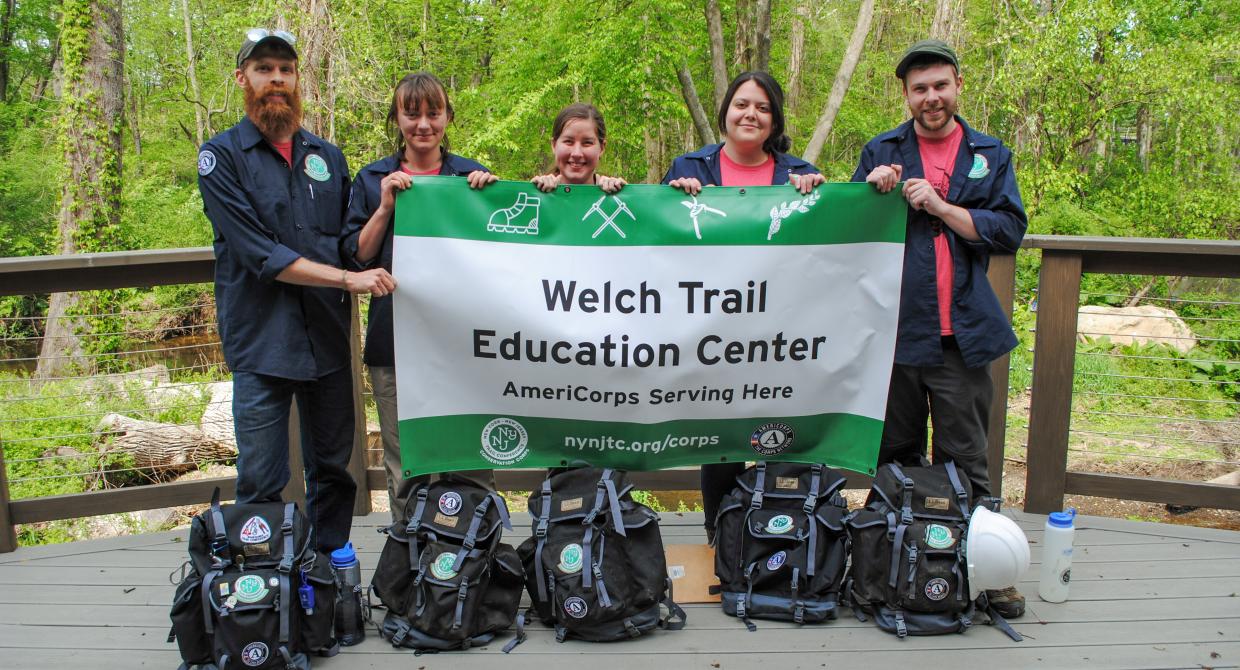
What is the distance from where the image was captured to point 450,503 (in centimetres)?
281

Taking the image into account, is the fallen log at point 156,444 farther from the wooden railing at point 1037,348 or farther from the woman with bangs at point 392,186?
the woman with bangs at point 392,186

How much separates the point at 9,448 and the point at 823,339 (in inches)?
286

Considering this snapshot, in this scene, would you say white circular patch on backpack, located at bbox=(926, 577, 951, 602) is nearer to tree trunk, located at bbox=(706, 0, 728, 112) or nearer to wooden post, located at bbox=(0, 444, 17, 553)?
wooden post, located at bbox=(0, 444, 17, 553)

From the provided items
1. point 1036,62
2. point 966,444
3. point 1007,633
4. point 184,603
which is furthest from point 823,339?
point 1036,62

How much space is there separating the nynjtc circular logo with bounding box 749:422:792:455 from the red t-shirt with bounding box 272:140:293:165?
1.80m

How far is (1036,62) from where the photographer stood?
1196 cm

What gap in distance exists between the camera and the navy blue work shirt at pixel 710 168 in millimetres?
3021

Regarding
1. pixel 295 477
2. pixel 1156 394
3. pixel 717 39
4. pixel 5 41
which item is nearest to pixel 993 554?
pixel 295 477

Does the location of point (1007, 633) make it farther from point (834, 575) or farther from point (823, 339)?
point (823, 339)

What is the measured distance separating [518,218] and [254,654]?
1.56 m

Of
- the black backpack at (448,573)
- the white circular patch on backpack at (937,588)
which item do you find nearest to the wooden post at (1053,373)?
the white circular patch on backpack at (937,588)

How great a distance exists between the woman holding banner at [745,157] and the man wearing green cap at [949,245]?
10.8 inches

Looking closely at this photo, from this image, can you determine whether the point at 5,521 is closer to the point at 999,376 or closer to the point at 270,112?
the point at 270,112

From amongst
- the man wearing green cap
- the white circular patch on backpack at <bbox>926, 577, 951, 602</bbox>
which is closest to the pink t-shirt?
the man wearing green cap
